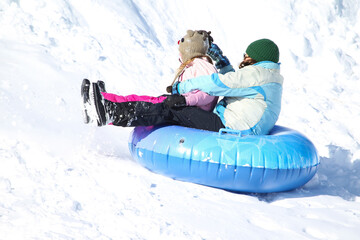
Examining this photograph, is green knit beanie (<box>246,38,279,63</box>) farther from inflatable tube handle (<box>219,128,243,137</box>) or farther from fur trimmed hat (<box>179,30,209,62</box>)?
inflatable tube handle (<box>219,128,243,137</box>)

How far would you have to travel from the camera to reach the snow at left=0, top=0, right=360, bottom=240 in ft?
6.86

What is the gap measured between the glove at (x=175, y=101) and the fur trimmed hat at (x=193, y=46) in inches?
25.2

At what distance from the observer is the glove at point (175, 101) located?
311cm

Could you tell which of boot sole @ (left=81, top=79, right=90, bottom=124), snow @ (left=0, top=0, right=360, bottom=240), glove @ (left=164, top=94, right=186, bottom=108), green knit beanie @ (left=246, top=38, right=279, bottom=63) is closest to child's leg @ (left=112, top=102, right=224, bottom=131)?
glove @ (left=164, top=94, right=186, bottom=108)

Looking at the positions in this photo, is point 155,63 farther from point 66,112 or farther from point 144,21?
point 66,112

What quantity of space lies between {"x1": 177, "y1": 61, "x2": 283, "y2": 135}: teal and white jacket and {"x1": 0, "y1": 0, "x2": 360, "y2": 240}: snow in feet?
2.06

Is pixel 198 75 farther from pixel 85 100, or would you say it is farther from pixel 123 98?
pixel 85 100

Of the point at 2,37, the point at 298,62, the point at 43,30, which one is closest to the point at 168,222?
the point at 2,37

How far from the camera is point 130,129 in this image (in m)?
4.54

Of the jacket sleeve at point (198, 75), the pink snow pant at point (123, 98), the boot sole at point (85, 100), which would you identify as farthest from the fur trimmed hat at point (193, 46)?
the boot sole at point (85, 100)

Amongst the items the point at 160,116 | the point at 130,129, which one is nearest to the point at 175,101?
the point at 160,116

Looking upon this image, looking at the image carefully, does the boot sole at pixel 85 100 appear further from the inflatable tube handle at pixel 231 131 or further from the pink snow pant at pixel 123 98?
the inflatable tube handle at pixel 231 131

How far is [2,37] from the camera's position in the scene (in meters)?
5.11

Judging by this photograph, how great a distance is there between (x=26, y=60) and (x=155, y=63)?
243 cm
